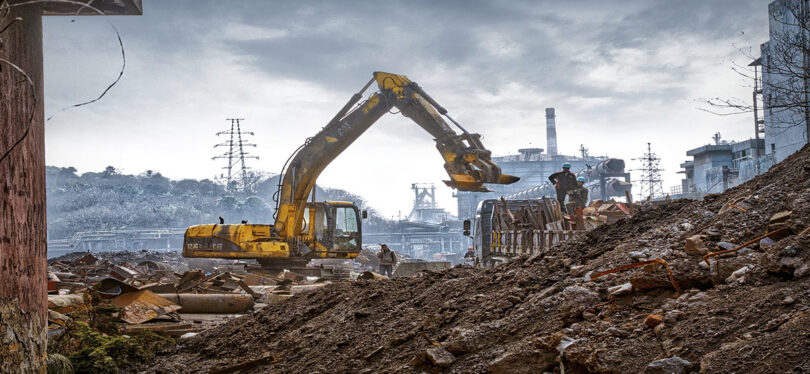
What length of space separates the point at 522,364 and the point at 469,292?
6.82ft

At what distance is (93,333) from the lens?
6.82 metres

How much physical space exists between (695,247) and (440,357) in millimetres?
1954

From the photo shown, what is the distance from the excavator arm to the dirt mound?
25.6ft

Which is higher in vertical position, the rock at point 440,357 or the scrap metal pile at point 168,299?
the rock at point 440,357

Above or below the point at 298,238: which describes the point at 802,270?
above


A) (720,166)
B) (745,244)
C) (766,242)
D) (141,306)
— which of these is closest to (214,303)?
(141,306)

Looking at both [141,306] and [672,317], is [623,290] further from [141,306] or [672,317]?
[141,306]

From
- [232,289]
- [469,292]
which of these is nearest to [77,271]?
[232,289]

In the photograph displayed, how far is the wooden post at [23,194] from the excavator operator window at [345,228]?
14.1 m

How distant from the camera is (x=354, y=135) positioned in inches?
647

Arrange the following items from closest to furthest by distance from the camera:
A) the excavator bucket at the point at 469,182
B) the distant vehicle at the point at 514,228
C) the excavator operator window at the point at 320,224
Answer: the distant vehicle at the point at 514,228, the excavator bucket at the point at 469,182, the excavator operator window at the point at 320,224

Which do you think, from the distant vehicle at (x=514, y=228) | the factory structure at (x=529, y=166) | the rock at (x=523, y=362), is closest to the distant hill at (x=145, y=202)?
the factory structure at (x=529, y=166)

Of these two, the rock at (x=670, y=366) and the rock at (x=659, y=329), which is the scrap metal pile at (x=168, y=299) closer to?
the rock at (x=659, y=329)

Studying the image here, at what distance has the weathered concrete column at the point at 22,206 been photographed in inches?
139
